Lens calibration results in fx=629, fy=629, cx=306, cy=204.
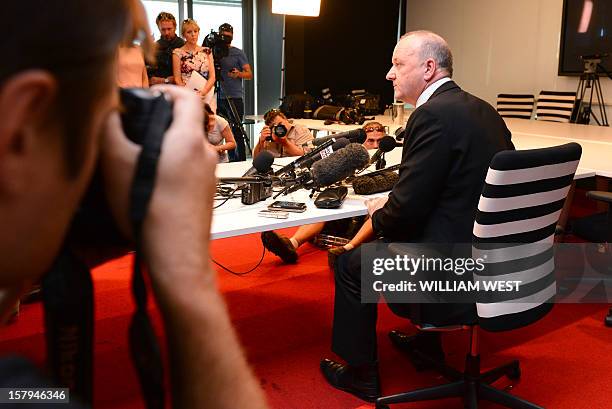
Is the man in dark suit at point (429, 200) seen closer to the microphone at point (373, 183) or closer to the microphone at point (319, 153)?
the microphone at point (373, 183)

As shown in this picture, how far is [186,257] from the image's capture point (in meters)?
0.38

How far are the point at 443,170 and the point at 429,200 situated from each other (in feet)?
0.38

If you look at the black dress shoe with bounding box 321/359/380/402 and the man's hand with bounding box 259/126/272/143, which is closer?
the black dress shoe with bounding box 321/359/380/402

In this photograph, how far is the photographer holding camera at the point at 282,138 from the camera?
4.21 meters

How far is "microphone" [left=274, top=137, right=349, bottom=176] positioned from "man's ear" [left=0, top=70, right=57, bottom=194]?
241cm

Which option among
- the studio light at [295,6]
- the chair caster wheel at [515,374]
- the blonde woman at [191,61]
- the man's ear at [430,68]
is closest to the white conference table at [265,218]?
the man's ear at [430,68]

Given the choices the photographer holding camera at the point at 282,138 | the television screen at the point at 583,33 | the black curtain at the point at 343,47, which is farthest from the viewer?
the black curtain at the point at 343,47

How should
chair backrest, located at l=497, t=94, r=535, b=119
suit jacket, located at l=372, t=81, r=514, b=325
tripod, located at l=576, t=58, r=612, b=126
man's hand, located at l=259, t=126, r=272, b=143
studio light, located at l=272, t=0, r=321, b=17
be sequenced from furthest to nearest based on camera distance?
chair backrest, located at l=497, t=94, r=535, b=119
tripod, located at l=576, t=58, r=612, b=126
studio light, located at l=272, t=0, r=321, b=17
man's hand, located at l=259, t=126, r=272, b=143
suit jacket, located at l=372, t=81, r=514, b=325

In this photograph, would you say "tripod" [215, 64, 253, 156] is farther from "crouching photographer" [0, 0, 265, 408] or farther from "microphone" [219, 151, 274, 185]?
"crouching photographer" [0, 0, 265, 408]

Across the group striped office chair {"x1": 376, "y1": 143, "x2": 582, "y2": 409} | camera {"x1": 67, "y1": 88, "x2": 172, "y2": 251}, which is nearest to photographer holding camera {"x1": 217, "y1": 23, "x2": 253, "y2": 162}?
striped office chair {"x1": 376, "y1": 143, "x2": 582, "y2": 409}

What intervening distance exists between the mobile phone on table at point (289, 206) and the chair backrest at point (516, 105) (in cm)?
605

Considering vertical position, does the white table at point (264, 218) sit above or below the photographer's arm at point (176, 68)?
below

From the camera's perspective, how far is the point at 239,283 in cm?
366

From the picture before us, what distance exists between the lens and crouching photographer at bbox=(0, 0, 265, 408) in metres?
0.29
